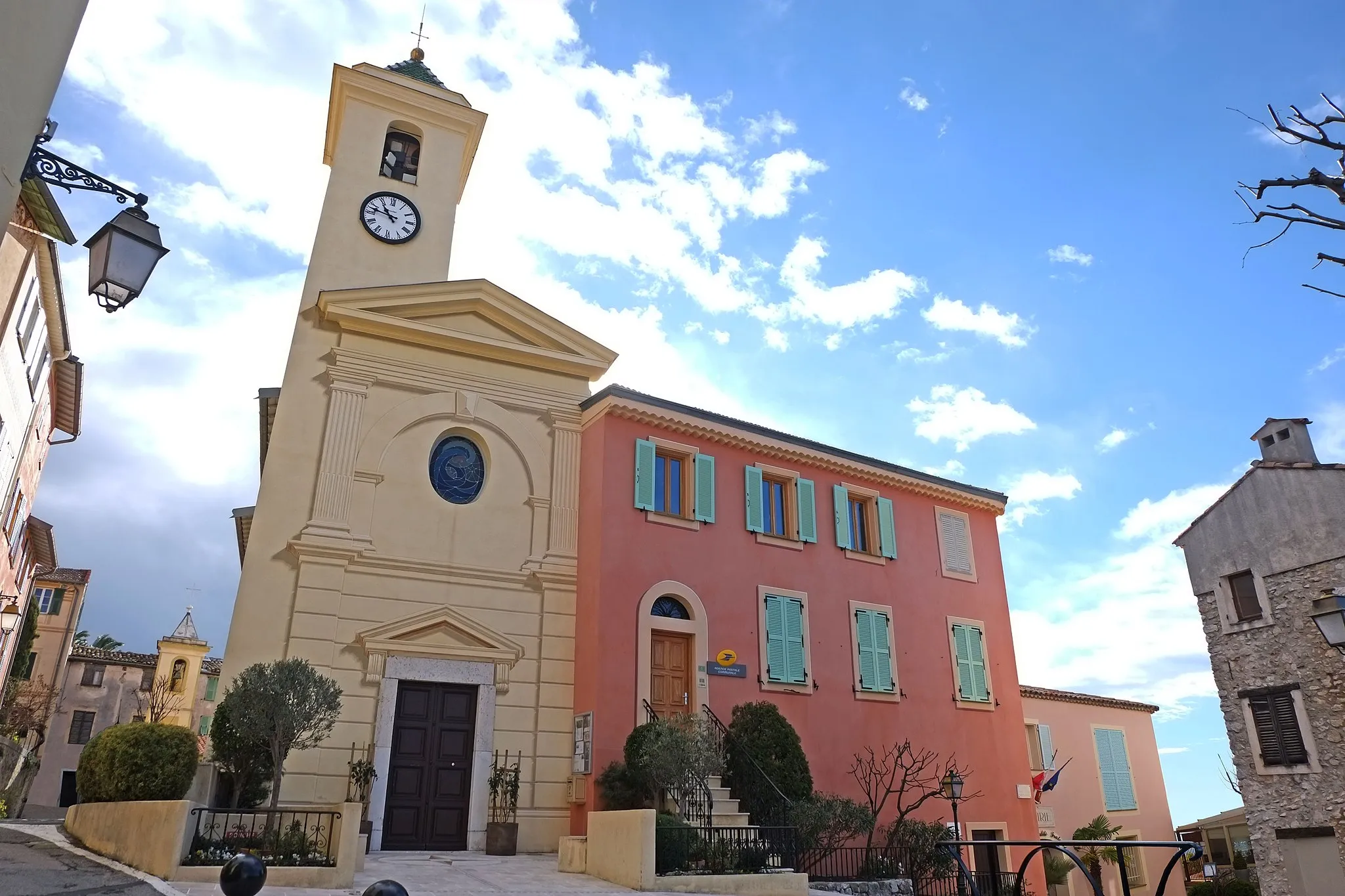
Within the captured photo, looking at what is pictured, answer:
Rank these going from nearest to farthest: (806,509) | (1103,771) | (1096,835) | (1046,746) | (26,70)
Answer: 1. (26,70)
2. (806,509)
3. (1046,746)
4. (1096,835)
5. (1103,771)

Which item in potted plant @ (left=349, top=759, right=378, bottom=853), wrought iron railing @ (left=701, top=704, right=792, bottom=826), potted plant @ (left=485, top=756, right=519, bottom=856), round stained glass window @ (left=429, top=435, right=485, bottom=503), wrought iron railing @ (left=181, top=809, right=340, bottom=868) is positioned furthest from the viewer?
round stained glass window @ (left=429, top=435, right=485, bottom=503)

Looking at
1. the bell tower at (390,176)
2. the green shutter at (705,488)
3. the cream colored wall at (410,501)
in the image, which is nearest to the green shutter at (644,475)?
the green shutter at (705,488)

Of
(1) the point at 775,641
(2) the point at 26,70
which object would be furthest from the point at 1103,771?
(2) the point at 26,70

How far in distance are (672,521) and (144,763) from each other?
27.7ft

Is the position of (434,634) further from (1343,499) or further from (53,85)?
(1343,499)

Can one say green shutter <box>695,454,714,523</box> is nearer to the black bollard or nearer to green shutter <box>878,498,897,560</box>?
green shutter <box>878,498,897,560</box>

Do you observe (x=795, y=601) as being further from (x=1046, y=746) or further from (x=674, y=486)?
(x=1046, y=746)

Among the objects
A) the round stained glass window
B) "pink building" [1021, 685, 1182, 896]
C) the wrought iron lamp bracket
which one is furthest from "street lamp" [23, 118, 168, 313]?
"pink building" [1021, 685, 1182, 896]

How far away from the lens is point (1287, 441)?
2084cm

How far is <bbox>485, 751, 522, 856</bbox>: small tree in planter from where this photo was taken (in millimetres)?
12719

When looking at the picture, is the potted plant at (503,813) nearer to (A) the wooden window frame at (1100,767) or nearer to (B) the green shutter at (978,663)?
(B) the green shutter at (978,663)

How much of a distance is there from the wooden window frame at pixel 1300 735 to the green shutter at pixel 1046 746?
16.4ft

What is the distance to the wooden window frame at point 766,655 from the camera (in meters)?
15.6

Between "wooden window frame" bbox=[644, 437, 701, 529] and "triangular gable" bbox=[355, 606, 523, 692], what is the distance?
3.24m
